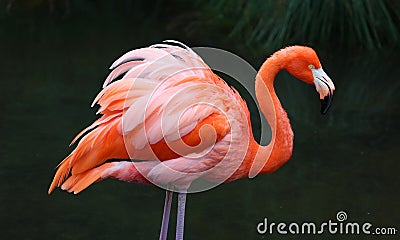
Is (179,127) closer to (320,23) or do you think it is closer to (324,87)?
(324,87)

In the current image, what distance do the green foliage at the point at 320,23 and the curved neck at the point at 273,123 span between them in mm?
3842

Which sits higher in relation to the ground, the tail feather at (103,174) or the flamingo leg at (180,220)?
the tail feather at (103,174)

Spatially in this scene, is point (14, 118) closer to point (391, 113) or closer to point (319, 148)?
point (319, 148)

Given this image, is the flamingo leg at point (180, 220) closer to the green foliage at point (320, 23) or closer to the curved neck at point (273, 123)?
the curved neck at point (273, 123)

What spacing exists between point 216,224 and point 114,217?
1.81 ft

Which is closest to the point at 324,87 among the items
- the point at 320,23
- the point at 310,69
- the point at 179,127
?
the point at 310,69

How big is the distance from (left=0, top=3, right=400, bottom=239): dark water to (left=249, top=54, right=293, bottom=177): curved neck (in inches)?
28.6

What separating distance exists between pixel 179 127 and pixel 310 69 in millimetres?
642

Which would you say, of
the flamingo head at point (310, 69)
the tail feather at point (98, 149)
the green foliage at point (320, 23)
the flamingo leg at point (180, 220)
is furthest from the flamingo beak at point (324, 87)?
the green foliage at point (320, 23)

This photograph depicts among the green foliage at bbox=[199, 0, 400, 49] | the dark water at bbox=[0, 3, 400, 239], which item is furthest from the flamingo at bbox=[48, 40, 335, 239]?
the green foliage at bbox=[199, 0, 400, 49]

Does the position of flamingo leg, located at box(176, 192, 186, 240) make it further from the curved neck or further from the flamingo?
the curved neck

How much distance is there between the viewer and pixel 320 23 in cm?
761

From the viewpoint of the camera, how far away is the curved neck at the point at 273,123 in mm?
3504

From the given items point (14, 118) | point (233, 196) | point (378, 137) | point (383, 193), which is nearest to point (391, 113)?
point (378, 137)
